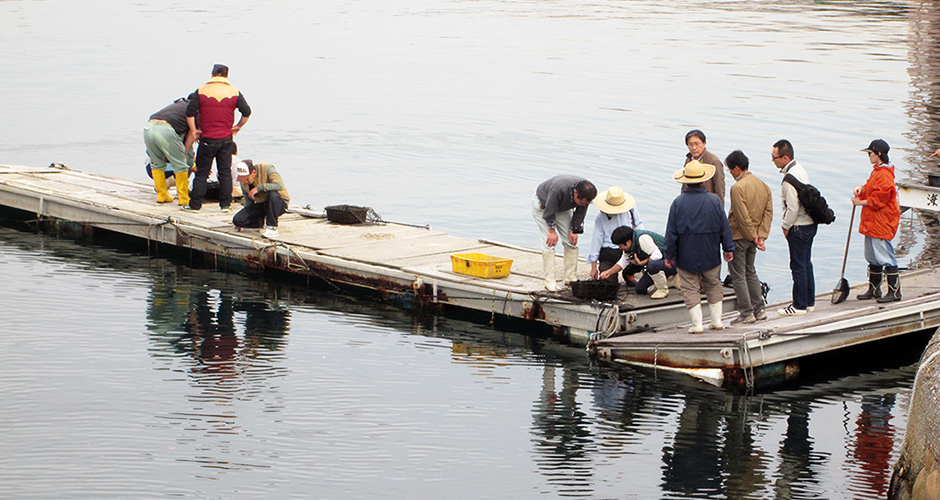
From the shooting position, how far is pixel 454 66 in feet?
140

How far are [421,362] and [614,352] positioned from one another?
80.4 inches

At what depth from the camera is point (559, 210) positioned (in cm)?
1175

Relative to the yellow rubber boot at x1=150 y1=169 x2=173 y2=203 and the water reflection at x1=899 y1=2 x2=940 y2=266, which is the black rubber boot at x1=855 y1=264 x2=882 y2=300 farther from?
the yellow rubber boot at x1=150 y1=169 x2=173 y2=203

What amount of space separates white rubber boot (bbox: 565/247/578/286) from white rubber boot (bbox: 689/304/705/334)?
A: 5.67 ft

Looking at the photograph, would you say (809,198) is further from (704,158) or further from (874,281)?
(874,281)

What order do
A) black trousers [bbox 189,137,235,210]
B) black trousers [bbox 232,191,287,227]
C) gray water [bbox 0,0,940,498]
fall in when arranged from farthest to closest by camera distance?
black trousers [bbox 189,137,235,210] → black trousers [bbox 232,191,287,227] → gray water [bbox 0,0,940,498]

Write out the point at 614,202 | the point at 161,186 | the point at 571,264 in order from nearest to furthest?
1. the point at 614,202
2. the point at 571,264
3. the point at 161,186

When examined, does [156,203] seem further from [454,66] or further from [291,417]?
[454,66]

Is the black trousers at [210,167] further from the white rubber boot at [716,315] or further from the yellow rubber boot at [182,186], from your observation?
the white rubber boot at [716,315]

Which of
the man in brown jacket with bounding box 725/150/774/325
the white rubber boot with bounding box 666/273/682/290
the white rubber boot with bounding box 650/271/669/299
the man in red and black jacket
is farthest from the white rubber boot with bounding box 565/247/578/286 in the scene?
the man in red and black jacket

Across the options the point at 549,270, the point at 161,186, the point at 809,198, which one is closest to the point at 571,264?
the point at 549,270

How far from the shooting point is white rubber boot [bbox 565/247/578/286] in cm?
1226

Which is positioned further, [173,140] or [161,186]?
[161,186]

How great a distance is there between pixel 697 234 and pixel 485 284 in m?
3.10
